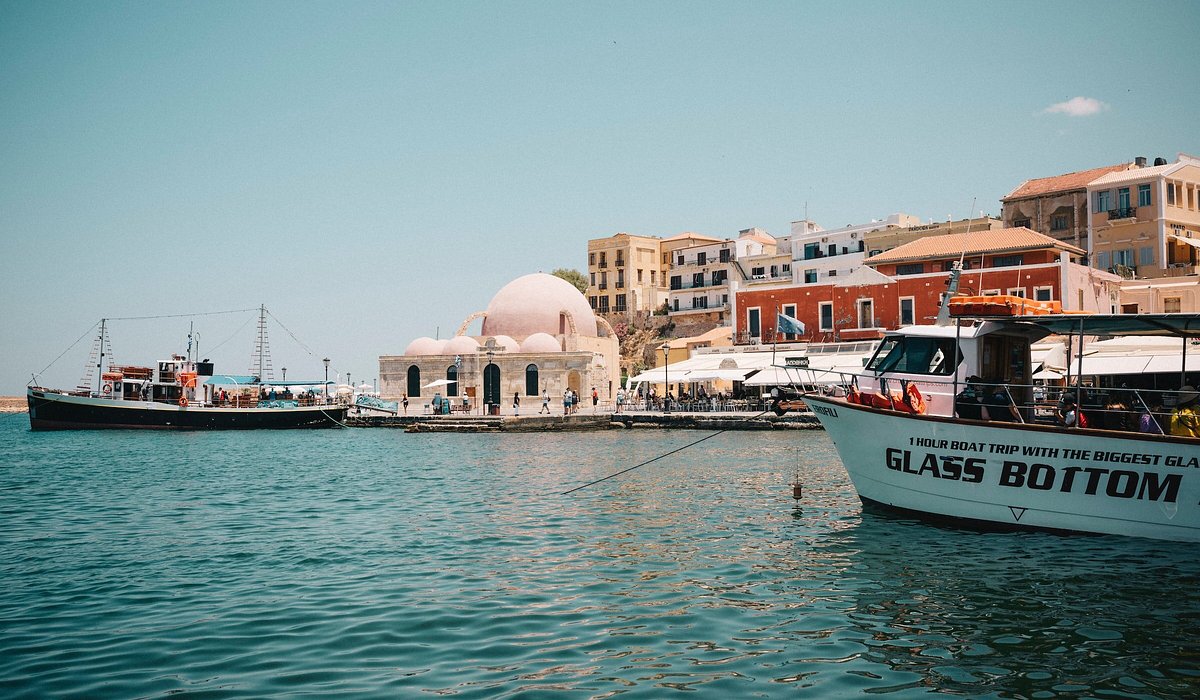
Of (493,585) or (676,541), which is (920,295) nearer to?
(676,541)

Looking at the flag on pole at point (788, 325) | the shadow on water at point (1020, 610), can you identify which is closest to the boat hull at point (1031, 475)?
the shadow on water at point (1020, 610)

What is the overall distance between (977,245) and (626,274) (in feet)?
141

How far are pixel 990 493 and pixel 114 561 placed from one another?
37.6ft

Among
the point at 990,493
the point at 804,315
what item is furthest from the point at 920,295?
the point at 990,493

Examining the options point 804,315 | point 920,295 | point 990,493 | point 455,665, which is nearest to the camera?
point 455,665

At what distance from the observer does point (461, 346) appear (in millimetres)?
56344

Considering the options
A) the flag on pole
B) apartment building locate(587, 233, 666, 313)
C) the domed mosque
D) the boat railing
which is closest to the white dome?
the domed mosque

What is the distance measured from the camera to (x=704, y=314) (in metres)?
72.8

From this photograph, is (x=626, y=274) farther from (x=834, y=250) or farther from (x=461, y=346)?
(x=461, y=346)

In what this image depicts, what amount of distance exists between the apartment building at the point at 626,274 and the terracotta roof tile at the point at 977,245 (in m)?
37.0

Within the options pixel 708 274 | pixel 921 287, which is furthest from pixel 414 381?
pixel 921 287

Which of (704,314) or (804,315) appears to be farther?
(704,314)

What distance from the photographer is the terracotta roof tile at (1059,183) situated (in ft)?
166

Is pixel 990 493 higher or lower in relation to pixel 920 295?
lower
